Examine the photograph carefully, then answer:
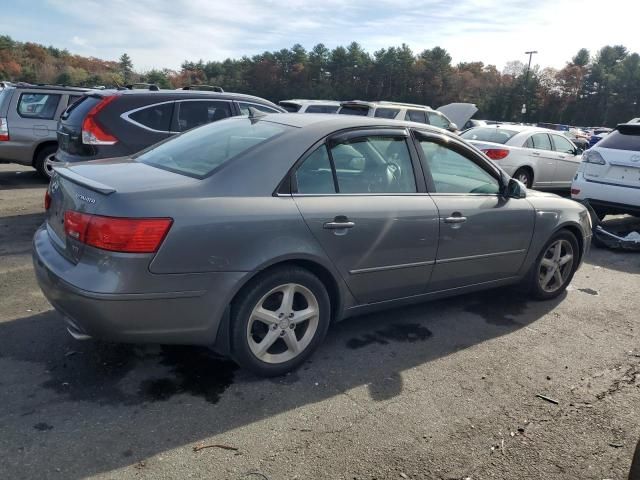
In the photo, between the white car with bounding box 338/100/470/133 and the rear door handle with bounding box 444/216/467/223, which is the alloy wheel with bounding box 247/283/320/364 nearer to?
the rear door handle with bounding box 444/216/467/223

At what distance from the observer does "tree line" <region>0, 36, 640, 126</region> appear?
65.3 m

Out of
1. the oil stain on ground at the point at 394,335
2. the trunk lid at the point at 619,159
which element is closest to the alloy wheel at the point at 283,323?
the oil stain on ground at the point at 394,335

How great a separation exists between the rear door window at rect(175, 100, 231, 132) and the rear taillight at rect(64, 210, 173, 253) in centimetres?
432

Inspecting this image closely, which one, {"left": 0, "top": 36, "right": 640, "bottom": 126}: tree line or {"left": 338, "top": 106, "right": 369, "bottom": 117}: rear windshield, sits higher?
{"left": 0, "top": 36, "right": 640, "bottom": 126}: tree line

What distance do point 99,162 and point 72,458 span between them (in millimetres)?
2056

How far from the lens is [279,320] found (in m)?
3.27

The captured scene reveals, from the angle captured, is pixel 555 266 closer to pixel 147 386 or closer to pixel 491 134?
pixel 147 386

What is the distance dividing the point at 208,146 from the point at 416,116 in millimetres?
10353

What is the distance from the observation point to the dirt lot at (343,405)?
254 cm

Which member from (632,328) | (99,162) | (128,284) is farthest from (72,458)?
(632,328)

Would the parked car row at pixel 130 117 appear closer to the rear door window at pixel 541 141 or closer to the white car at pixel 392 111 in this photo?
the white car at pixel 392 111

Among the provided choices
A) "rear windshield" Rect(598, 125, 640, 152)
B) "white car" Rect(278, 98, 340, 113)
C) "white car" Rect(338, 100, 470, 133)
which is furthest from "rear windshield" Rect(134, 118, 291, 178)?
"white car" Rect(278, 98, 340, 113)

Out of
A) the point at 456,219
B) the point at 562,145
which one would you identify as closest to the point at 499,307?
the point at 456,219

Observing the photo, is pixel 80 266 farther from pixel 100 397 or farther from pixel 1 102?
pixel 1 102
